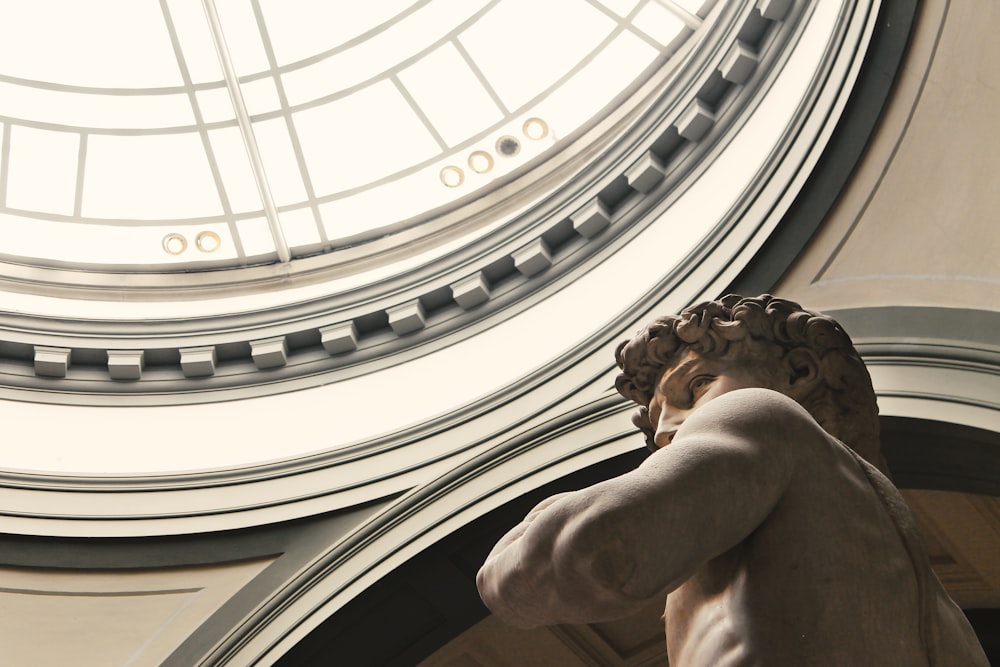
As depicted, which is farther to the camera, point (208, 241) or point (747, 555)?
point (208, 241)

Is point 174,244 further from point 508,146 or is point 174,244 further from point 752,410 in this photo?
point 752,410

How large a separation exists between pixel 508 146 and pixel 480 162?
0.31 meters

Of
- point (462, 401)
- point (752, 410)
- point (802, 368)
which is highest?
point (462, 401)

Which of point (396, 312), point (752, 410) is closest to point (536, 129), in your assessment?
point (396, 312)

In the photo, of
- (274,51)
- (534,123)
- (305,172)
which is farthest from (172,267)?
(534,123)

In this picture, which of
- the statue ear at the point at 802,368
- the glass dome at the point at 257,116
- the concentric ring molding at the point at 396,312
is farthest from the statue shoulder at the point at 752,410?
the glass dome at the point at 257,116

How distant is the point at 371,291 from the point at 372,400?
1126 mm

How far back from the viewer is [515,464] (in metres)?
7.11

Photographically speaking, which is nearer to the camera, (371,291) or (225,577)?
(225,577)

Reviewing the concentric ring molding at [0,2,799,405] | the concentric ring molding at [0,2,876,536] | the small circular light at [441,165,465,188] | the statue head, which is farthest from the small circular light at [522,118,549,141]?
the statue head

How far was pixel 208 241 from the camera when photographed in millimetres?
11141

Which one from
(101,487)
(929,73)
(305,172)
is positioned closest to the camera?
(929,73)

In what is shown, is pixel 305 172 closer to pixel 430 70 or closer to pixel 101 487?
pixel 430 70

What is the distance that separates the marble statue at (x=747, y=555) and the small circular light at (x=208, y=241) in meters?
9.25
